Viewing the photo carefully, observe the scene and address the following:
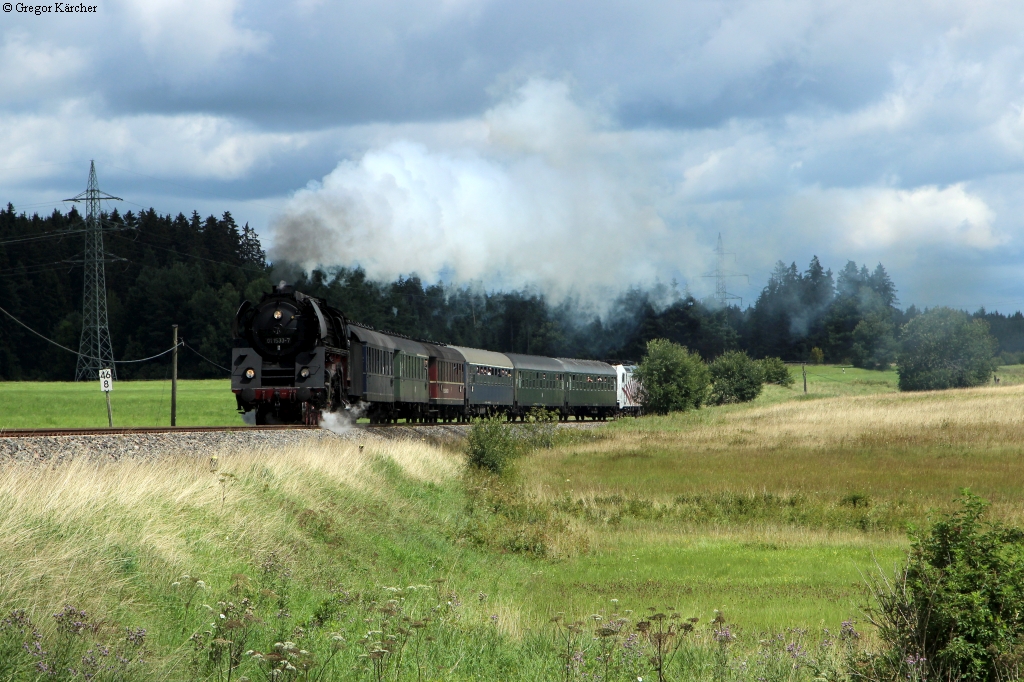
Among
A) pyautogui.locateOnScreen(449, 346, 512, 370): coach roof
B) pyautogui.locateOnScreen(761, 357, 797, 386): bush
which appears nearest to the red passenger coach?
pyautogui.locateOnScreen(449, 346, 512, 370): coach roof

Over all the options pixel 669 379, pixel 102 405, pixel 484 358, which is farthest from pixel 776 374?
pixel 102 405

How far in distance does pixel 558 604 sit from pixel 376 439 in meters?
15.7

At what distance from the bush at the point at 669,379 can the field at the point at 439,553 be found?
132 feet

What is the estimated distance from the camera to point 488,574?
15.7 meters

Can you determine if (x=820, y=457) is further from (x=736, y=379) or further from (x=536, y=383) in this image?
(x=736, y=379)

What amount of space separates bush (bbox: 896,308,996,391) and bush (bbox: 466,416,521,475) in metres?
82.7

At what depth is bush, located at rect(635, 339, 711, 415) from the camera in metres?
74.4

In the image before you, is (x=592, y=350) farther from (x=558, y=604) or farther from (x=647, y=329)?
(x=558, y=604)

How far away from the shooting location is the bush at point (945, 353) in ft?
339

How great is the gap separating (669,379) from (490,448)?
4590 cm

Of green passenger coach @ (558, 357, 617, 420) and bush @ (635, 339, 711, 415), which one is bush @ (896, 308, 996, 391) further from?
green passenger coach @ (558, 357, 617, 420)

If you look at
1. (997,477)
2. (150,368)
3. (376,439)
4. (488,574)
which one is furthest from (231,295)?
(488,574)

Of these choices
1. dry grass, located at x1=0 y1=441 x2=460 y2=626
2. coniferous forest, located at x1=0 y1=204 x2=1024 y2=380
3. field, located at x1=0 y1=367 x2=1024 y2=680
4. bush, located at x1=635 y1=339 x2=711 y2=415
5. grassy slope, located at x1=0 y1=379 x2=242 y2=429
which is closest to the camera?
dry grass, located at x1=0 y1=441 x2=460 y2=626

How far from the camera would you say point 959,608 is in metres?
8.16
